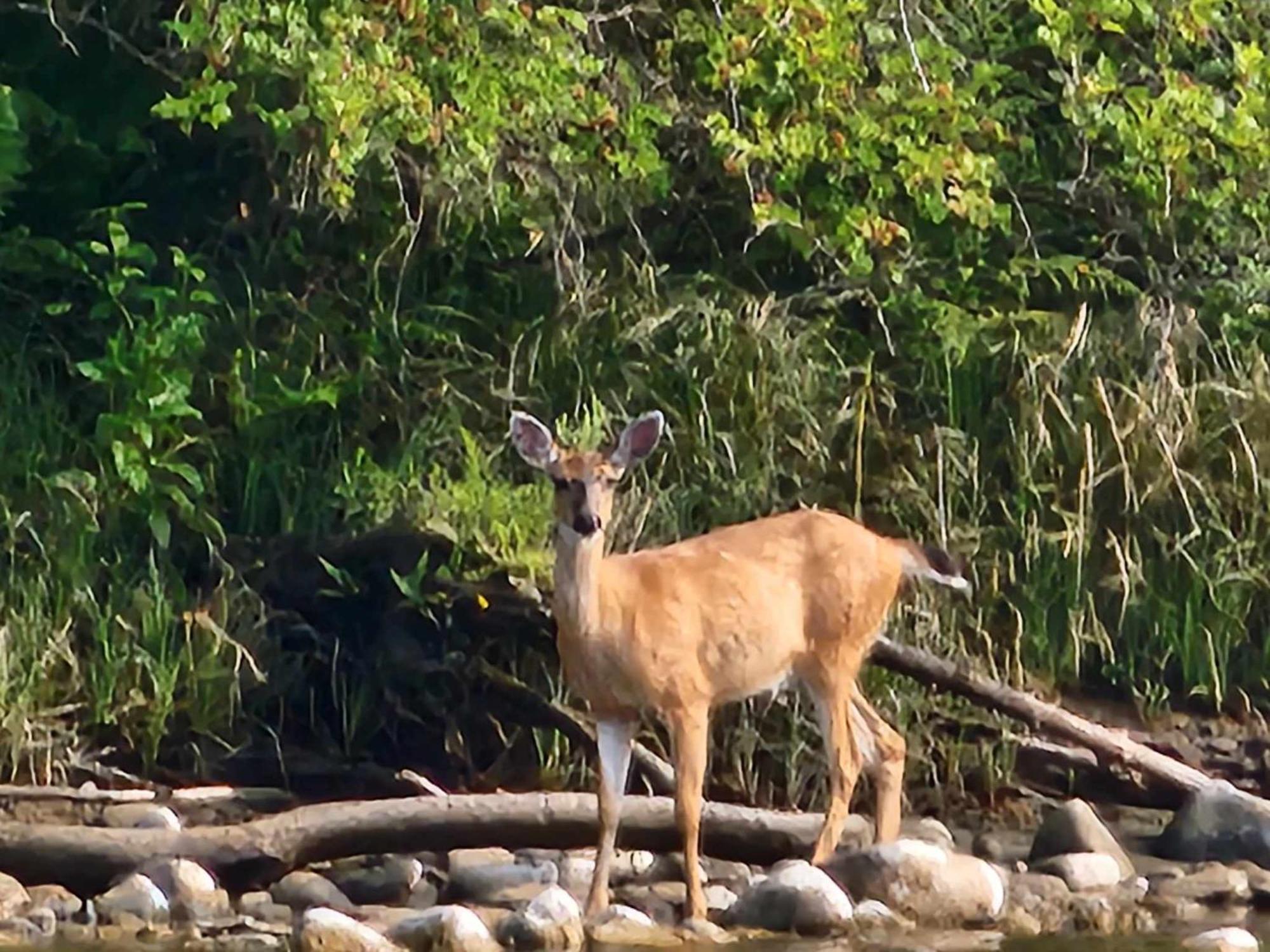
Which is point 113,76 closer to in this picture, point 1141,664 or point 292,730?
point 292,730

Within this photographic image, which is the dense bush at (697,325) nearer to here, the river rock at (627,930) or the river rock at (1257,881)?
the river rock at (1257,881)

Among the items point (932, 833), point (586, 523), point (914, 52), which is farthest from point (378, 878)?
point (914, 52)

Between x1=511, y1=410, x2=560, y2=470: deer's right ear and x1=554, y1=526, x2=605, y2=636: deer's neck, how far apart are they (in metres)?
0.23

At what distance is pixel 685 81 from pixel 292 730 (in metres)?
3.02

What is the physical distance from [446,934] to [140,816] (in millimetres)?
2154

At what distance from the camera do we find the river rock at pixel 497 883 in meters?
10.2

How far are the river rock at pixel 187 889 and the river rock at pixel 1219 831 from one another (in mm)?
3469

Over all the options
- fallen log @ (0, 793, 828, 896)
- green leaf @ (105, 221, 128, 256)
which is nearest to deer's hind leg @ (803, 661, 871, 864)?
fallen log @ (0, 793, 828, 896)

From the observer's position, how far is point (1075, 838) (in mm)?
10758

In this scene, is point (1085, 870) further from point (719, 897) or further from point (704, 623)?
point (704, 623)

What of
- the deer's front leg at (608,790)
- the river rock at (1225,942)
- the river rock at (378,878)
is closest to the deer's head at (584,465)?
the deer's front leg at (608,790)

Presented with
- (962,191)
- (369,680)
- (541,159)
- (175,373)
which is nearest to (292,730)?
(369,680)

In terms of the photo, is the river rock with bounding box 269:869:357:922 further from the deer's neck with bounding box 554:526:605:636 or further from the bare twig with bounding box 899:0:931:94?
the bare twig with bounding box 899:0:931:94

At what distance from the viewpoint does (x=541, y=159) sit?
11594mm
